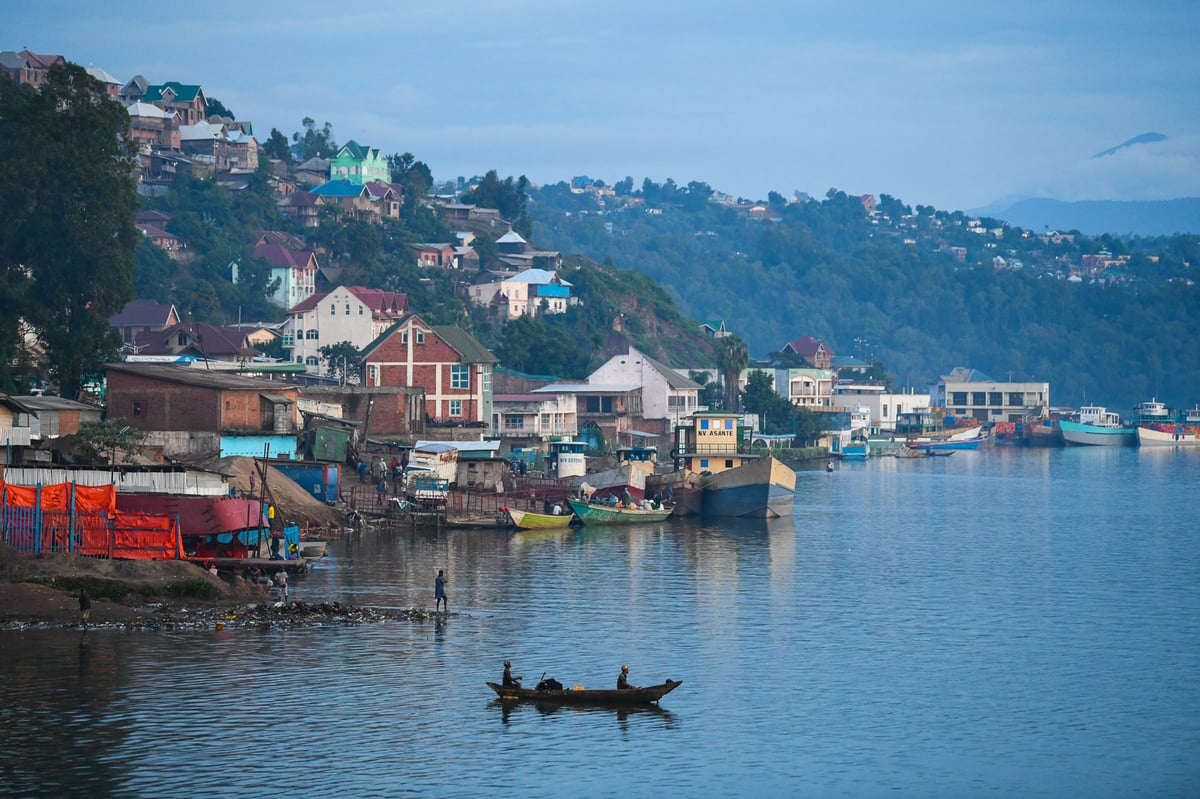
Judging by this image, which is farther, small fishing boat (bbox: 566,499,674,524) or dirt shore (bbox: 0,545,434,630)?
small fishing boat (bbox: 566,499,674,524)

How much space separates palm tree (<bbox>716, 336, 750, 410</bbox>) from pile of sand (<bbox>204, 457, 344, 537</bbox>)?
7120cm

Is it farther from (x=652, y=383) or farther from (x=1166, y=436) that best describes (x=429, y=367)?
(x=1166, y=436)

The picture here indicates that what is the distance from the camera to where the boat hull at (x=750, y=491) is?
72375mm

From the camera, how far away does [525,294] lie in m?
149

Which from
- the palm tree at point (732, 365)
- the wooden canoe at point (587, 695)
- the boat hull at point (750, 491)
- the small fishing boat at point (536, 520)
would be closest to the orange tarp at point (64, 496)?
the wooden canoe at point (587, 695)

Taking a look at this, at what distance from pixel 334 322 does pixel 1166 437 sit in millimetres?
106193

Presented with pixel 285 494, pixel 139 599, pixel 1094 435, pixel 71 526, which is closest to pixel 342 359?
pixel 285 494

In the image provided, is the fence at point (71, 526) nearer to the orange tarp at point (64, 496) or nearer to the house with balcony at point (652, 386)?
the orange tarp at point (64, 496)

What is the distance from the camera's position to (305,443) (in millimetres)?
66812

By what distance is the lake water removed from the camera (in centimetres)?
2803

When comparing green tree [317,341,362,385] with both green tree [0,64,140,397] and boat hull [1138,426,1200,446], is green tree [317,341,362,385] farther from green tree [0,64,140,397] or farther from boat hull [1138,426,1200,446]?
boat hull [1138,426,1200,446]

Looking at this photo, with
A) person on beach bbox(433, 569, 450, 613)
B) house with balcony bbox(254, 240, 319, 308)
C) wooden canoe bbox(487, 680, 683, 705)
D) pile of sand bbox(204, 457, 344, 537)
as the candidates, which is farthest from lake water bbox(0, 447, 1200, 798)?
house with balcony bbox(254, 240, 319, 308)

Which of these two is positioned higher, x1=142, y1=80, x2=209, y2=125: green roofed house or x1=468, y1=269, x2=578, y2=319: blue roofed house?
x1=142, y1=80, x2=209, y2=125: green roofed house

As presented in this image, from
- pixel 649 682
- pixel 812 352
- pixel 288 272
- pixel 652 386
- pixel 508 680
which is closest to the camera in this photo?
pixel 508 680
